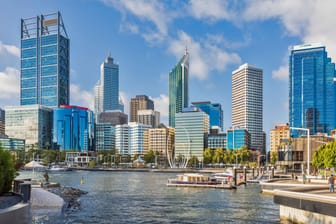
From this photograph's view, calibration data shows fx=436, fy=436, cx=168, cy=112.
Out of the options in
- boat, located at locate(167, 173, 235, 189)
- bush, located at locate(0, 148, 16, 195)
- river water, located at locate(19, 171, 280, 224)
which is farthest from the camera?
boat, located at locate(167, 173, 235, 189)

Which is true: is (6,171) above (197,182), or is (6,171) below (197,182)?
above

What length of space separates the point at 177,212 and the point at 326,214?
25.8 m

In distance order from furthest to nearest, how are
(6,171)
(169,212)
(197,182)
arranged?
(197,182), (169,212), (6,171)

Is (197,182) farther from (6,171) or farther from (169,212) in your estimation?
(6,171)

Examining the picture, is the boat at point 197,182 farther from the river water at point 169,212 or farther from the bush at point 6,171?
the bush at point 6,171

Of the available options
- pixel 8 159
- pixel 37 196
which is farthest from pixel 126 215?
pixel 8 159

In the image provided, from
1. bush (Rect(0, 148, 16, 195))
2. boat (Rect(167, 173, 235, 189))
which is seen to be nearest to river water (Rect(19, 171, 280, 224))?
bush (Rect(0, 148, 16, 195))

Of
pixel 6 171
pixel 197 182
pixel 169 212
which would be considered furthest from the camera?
pixel 197 182

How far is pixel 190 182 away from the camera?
104m

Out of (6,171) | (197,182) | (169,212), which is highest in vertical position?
(6,171)

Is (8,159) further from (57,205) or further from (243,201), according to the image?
(243,201)

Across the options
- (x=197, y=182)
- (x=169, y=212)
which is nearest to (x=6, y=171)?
(x=169, y=212)

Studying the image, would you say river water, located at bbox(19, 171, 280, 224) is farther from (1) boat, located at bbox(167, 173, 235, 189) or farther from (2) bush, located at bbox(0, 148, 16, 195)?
(1) boat, located at bbox(167, 173, 235, 189)

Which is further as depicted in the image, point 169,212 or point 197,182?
point 197,182
